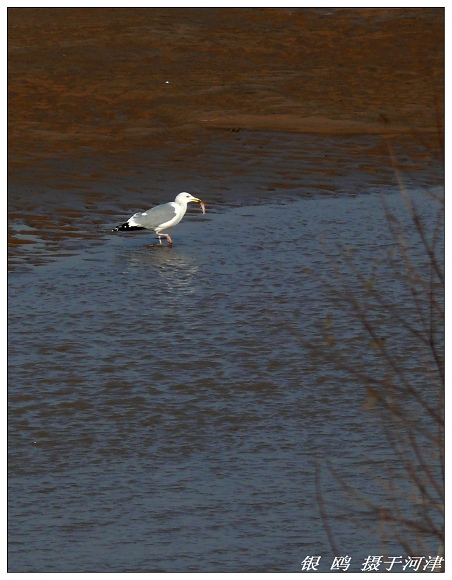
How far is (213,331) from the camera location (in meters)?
8.40

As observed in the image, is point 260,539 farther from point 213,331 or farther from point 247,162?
point 247,162

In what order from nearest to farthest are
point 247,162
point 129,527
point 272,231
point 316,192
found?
point 129,527, point 272,231, point 316,192, point 247,162

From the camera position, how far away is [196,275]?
9.80 m

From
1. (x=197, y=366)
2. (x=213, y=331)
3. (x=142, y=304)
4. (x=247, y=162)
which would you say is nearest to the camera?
(x=197, y=366)

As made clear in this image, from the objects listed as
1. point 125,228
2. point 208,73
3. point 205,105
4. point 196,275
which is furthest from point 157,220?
point 208,73

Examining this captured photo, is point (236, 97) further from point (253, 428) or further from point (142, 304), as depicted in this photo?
point (253, 428)

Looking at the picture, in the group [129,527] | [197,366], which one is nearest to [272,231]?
[197,366]

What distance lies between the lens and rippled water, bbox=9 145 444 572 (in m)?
5.39

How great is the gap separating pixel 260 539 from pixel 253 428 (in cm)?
136

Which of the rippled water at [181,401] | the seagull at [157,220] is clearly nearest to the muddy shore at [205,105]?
the seagull at [157,220]

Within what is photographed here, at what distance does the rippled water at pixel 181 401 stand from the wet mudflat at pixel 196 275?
0.02m

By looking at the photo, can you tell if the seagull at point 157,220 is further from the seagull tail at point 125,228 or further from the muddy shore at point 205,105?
the muddy shore at point 205,105

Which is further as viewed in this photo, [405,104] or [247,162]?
[405,104]

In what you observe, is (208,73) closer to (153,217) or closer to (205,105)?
(205,105)
